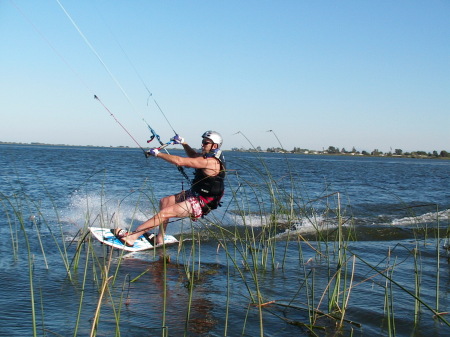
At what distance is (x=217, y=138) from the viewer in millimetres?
7844

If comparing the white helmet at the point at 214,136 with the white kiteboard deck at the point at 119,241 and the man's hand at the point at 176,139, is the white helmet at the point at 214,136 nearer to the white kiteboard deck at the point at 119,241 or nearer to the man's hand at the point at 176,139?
the man's hand at the point at 176,139

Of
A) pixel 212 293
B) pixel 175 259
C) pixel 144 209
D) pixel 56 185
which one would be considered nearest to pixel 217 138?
pixel 175 259

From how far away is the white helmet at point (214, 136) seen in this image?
779cm

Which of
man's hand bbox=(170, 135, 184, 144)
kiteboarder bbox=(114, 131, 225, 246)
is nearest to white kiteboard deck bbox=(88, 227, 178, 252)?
kiteboarder bbox=(114, 131, 225, 246)

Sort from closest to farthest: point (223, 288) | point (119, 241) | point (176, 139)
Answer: point (223, 288) → point (119, 241) → point (176, 139)

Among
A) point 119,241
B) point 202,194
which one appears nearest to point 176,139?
point 202,194

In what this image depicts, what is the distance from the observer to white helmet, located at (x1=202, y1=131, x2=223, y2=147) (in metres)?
7.79

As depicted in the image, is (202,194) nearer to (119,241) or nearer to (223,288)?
(119,241)

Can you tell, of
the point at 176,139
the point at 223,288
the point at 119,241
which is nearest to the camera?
the point at 223,288

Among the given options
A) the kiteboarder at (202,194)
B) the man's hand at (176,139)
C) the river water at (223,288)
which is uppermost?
the man's hand at (176,139)

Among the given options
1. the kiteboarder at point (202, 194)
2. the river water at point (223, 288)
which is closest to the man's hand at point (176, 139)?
the kiteboarder at point (202, 194)

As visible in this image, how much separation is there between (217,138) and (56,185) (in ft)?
38.8

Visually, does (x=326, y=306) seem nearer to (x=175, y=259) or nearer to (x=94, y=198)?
(x=175, y=259)

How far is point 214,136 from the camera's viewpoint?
25.7 ft
